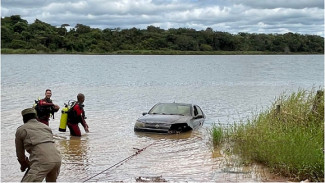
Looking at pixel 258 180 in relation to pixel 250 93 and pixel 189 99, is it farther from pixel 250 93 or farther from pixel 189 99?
pixel 250 93

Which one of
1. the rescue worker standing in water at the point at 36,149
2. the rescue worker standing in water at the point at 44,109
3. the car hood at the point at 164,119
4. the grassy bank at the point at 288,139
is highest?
the rescue worker standing in water at the point at 36,149

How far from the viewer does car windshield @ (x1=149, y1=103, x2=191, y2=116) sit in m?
18.7

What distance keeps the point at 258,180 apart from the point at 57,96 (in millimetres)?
26505

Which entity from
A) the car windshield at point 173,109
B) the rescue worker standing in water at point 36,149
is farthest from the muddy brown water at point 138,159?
the rescue worker standing in water at point 36,149

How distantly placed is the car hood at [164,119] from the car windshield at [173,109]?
0.43 m

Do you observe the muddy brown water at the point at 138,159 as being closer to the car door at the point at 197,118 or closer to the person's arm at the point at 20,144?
the car door at the point at 197,118

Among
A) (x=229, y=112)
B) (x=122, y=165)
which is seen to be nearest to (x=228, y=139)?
(x=122, y=165)

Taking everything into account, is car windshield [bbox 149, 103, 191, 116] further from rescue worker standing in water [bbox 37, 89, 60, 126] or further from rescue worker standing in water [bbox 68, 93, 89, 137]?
rescue worker standing in water [bbox 37, 89, 60, 126]

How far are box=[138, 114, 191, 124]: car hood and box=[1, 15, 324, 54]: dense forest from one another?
92.2 metres

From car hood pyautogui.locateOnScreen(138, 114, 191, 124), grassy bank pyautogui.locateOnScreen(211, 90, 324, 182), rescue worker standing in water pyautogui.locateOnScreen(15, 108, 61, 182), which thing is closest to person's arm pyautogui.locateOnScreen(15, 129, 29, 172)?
rescue worker standing in water pyautogui.locateOnScreen(15, 108, 61, 182)

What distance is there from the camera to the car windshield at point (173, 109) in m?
18.7

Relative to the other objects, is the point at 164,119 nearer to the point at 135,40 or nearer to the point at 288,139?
the point at 288,139

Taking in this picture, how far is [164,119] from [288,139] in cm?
755

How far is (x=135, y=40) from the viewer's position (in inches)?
4875
